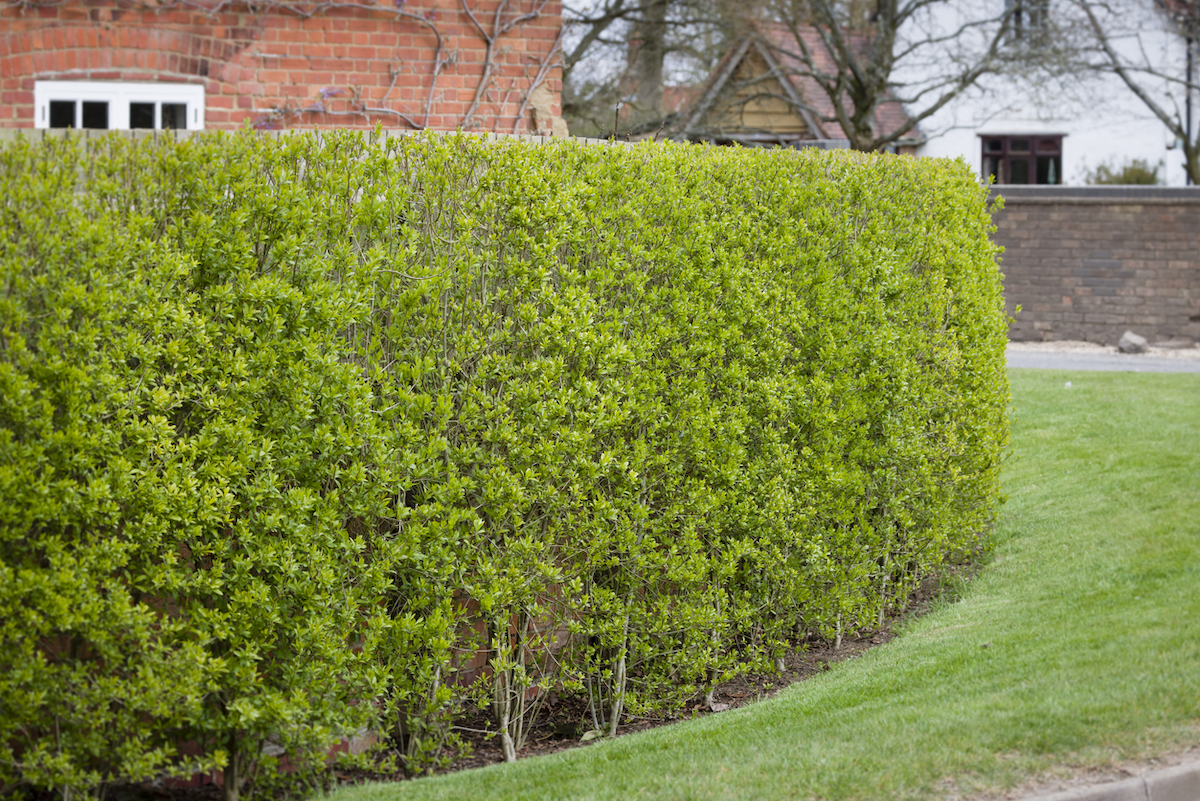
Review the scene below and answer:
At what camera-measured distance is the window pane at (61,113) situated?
9.27 meters

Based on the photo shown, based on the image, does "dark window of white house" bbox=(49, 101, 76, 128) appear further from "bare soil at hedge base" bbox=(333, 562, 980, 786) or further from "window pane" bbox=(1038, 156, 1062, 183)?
"window pane" bbox=(1038, 156, 1062, 183)

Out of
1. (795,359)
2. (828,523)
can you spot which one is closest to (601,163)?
(795,359)

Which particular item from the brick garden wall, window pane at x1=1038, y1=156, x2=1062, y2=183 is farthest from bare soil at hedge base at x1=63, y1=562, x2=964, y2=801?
window pane at x1=1038, y1=156, x2=1062, y2=183

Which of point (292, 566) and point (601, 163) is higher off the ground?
point (601, 163)

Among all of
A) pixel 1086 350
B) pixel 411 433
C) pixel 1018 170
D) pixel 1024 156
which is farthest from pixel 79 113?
pixel 1018 170

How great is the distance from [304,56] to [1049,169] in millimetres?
28467

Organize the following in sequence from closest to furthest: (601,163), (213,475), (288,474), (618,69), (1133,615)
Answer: (213,475) → (288,474) → (601,163) → (1133,615) → (618,69)

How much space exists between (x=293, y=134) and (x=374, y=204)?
407 millimetres

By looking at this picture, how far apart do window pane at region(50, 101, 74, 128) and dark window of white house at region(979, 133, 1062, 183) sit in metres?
28.9

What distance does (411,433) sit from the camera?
4457mm

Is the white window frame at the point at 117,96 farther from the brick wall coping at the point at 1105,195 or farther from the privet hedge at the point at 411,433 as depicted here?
the brick wall coping at the point at 1105,195

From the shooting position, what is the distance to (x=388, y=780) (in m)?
4.83

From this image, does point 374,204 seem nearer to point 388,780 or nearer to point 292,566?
point 292,566

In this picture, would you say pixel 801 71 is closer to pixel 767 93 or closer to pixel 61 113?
pixel 767 93
